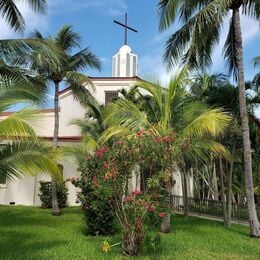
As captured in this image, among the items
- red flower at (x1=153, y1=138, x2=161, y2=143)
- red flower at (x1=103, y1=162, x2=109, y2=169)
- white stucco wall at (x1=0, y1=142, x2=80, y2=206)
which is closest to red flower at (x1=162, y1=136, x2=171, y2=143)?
red flower at (x1=153, y1=138, x2=161, y2=143)

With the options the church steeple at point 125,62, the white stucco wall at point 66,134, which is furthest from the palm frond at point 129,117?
the church steeple at point 125,62

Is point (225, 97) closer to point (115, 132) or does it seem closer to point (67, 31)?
point (115, 132)

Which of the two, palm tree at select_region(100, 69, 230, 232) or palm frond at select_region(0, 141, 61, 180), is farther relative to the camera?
palm tree at select_region(100, 69, 230, 232)

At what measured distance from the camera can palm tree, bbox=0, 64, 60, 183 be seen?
304 inches

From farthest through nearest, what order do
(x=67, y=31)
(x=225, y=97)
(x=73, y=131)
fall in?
(x=73, y=131)
(x=67, y=31)
(x=225, y=97)

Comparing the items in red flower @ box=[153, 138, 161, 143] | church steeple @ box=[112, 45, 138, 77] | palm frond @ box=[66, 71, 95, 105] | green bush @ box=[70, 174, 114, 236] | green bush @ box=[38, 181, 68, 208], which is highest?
church steeple @ box=[112, 45, 138, 77]

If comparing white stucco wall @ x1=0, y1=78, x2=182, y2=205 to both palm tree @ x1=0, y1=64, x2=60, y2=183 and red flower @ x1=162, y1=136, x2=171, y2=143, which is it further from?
palm tree @ x1=0, y1=64, x2=60, y2=183

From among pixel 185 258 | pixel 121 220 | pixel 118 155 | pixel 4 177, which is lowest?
pixel 185 258

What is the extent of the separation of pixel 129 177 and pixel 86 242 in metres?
2.60

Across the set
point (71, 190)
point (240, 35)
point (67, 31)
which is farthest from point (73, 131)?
point (240, 35)

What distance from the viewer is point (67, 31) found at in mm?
18734

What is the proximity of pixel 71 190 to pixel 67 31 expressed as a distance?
9.11 m

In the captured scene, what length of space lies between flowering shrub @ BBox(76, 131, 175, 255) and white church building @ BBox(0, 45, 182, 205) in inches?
242

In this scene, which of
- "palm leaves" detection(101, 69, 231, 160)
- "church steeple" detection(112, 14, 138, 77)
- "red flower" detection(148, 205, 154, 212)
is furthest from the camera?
"church steeple" detection(112, 14, 138, 77)
